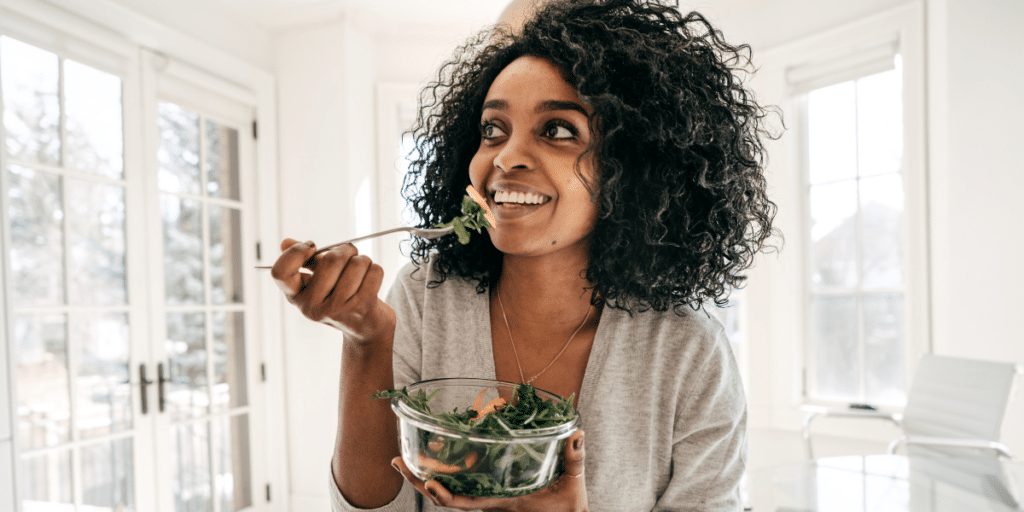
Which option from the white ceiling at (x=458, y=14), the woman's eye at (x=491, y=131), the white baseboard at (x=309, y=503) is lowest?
the white baseboard at (x=309, y=503)

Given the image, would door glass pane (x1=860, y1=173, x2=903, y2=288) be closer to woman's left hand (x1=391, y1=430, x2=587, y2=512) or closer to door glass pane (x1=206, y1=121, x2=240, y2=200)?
woman's left hand (x1=391, y1=430, x2=587, y2=512)

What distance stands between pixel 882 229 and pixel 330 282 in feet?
10.1

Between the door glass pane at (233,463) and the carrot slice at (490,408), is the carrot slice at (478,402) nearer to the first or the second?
the carrot slice at (490,408)

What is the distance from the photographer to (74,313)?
238cm

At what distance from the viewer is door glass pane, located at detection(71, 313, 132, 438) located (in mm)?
2408

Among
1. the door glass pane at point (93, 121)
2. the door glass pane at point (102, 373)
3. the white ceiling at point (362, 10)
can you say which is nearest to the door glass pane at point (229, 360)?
the door glass pane at point (102, 373)

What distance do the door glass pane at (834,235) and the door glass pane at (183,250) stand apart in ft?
10.8

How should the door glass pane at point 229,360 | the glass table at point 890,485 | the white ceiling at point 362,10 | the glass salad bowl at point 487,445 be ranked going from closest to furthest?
1. the glass salad bowl at point 487,445
2. the glass table at point 890,485
3. the door glass pane at point 229,360
4. the white ceiling at point 362,10

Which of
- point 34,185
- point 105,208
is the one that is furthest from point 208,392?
point 34,185

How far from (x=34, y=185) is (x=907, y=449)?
3.61 m

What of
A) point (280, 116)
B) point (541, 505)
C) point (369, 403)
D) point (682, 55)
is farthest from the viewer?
point (280, 116)

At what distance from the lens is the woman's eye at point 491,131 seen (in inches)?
35.9

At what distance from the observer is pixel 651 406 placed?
0.92 meters

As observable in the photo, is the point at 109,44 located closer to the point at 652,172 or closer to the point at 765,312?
the point at 652,172
